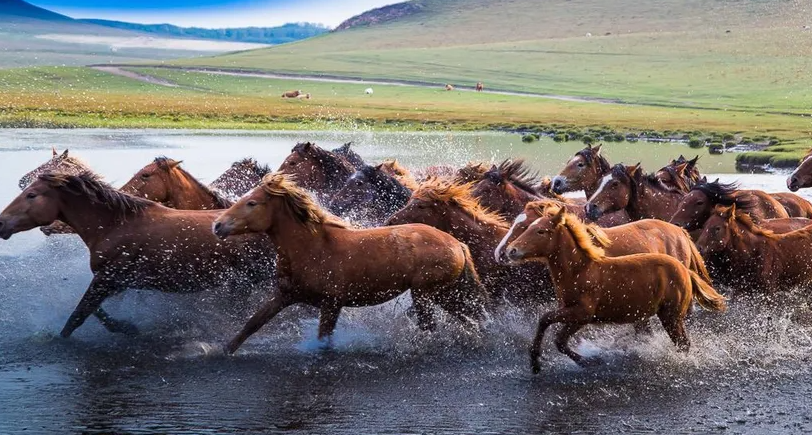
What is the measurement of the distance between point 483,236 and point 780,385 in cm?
245

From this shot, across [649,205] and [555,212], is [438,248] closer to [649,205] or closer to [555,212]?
[555,212]

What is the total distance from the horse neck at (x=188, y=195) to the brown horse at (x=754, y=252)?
4260 millimetres

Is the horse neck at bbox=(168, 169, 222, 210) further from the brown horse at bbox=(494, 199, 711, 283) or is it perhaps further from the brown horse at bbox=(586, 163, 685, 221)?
the brown horse at bbox=(586, 163, 685, 221)

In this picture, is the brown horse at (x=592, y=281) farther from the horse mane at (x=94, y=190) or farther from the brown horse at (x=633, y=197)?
the horse mane at (x=94, y=190)

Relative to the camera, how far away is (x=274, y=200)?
708cm

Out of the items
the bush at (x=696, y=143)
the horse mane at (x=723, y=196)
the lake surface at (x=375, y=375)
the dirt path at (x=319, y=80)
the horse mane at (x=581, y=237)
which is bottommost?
the dirt path at (x=319, y=80)

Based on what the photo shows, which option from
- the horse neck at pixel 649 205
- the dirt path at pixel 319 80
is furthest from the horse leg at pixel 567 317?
the dirt path at pixel 319 80

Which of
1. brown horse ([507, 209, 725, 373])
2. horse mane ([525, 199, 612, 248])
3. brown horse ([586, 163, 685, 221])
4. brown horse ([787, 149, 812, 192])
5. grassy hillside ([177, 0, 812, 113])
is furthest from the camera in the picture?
grassy hillside ([177, 0, 812, 113])

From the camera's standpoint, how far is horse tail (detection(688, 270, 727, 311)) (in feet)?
24.1

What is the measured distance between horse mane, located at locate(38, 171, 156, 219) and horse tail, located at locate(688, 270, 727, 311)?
4.24 meters

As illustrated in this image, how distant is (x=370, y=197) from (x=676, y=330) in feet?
11.7

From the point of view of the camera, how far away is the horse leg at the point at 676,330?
7.11 metres

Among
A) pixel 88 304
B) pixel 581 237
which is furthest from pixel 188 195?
pixel 581 237

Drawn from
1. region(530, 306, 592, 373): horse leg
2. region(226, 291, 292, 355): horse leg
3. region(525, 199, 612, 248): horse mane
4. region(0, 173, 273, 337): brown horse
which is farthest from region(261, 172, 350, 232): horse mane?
region(530, 306, 592, 373): horse leg
